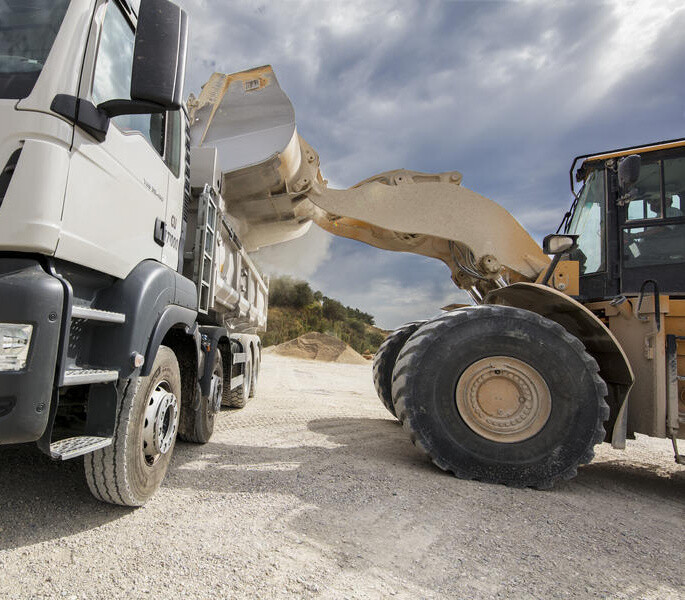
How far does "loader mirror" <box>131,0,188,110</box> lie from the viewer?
219 cm

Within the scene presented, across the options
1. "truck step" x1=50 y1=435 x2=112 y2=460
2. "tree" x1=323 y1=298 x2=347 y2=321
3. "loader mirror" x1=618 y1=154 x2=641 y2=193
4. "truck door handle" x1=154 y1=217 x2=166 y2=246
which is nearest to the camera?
"truck step" x1=50 y1=435 x2=112 y2=460

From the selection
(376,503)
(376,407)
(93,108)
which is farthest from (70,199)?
(376,407)

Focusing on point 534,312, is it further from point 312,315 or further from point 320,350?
point 312,315

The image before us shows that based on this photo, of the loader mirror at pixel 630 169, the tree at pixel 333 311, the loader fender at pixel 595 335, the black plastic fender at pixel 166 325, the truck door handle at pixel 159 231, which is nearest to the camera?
the black plastic fender at pixel 166 325

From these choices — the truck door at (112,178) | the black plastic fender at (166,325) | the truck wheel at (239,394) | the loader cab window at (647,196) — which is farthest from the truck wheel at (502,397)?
the truck wheel at (239,394)

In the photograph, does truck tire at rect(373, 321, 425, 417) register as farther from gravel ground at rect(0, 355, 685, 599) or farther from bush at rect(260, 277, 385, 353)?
bush at rect(260, 277, 385, 353)

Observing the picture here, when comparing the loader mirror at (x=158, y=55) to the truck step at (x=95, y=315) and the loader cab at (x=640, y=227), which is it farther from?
the loader cab at (x=640, y=227)

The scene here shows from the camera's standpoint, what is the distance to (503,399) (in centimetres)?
373

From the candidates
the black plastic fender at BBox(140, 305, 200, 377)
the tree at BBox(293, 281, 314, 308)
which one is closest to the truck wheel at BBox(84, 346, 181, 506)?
the black plastic fender at BBox(140, 305, 200, 377)

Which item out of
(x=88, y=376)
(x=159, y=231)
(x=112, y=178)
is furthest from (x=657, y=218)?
(x=88, y=376)

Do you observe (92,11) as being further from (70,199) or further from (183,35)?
(70,199)

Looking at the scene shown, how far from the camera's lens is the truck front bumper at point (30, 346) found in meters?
1.89

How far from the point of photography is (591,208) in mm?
4523

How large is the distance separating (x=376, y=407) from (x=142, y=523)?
582cm
